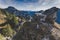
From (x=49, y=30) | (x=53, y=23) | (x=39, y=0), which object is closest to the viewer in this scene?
(x=49, y=30)

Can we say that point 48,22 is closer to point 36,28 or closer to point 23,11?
point 36,28

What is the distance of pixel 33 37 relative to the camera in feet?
13.9

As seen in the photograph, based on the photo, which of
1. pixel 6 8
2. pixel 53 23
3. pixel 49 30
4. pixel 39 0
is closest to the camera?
pixel 49 30

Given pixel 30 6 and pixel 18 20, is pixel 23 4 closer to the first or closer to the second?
pixel 30 6

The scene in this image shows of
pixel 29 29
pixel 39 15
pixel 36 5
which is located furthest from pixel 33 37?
pixel 36 5

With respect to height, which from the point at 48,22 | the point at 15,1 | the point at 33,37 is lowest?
the point at 33,37

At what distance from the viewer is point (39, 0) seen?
5.55 meters

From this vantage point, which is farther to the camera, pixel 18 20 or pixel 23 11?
pixel 18 20

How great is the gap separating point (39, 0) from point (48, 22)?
1.31m

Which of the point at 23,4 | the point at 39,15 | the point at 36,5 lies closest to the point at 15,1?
the point at 23,4

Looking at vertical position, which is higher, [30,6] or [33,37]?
[30,6]

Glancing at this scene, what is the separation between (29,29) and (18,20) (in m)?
1.91

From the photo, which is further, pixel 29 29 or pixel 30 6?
pixel 30 6

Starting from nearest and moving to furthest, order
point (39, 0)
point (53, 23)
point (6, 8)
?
point (53, 23) < point (39, 0) < point (6, 8)
